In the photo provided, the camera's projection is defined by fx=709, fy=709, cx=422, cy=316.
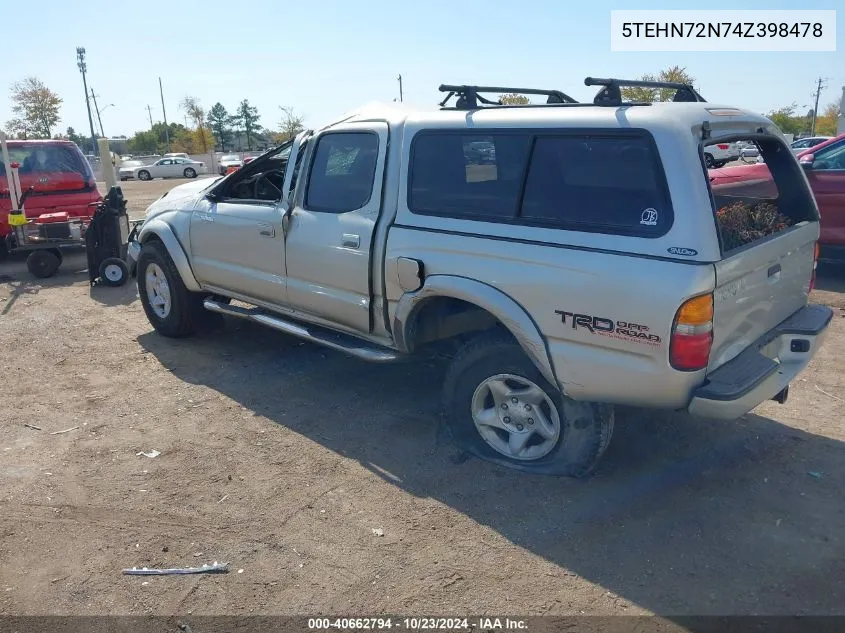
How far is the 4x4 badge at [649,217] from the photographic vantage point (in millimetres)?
3219

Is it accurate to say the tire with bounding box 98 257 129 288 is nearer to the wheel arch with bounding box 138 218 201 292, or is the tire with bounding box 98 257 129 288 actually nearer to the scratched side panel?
the wheel arch with bounding box 138 218 201 292

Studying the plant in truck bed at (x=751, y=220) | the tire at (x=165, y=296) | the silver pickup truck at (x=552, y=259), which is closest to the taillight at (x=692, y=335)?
the silver pickup truck at (x=552, y=259)

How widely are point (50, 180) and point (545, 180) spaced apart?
9136 mm

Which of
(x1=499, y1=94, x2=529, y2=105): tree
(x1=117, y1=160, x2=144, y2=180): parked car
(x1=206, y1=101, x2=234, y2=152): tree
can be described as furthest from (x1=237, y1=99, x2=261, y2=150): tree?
(x1=499, y1=94, x2=529, y2=105): tree

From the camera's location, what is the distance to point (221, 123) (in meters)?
85.1

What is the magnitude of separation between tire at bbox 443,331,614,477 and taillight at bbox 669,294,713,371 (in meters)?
0.62

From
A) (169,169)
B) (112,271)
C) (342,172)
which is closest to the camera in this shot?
(342,172)

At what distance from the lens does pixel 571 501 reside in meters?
3.68

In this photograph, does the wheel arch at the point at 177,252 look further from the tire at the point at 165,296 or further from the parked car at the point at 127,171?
the parked car at the point at 127,171

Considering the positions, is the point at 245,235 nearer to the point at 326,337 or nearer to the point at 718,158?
the point at 326,337

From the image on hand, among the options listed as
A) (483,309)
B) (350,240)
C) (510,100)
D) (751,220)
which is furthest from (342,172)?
(510,100)

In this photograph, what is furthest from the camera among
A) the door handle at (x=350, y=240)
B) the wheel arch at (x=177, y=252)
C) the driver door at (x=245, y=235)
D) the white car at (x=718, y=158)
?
the wheel arch at (x=177, y=252)

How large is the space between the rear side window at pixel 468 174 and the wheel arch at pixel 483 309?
400mm

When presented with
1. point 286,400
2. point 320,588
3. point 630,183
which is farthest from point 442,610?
point 286,400
